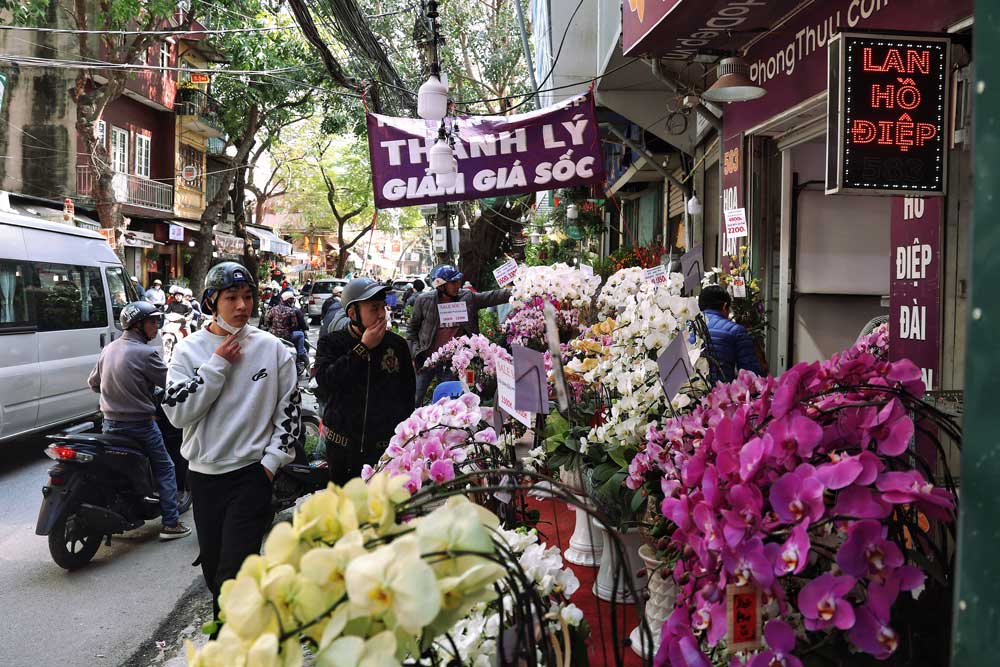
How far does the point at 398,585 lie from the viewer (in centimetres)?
84

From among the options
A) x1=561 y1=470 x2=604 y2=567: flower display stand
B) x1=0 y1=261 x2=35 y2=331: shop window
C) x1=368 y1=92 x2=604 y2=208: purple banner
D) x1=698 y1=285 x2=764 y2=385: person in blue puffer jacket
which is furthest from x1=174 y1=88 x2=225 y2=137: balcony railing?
x1=561 y1=470 x2=604 y2=567: flower display stand

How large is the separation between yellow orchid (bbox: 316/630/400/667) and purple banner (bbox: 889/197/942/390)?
364cm

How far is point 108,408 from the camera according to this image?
19.8 feet

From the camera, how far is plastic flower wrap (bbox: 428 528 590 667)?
4.79 ft

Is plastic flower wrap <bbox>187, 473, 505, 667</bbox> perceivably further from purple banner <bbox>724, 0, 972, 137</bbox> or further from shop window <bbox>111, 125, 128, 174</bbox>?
shop window <bbox>111, 125, 128, 174</bbox>

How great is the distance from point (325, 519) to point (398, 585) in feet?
0.55

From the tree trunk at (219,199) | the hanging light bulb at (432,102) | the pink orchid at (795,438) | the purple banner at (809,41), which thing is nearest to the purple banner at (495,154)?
the hanging light bulb at (432,102)

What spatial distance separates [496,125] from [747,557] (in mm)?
5973

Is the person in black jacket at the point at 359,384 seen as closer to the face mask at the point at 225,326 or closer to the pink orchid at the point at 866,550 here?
the face mask at the point at 225,326

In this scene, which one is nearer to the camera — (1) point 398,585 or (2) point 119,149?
(1) point 398,585

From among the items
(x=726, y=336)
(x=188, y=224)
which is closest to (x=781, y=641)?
(x=726, y=336)

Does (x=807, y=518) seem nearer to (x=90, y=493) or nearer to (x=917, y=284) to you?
(x=917, y=284)

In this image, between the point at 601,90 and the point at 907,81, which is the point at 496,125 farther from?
the point at 907,81

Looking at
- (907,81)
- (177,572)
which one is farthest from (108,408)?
(907,81)
